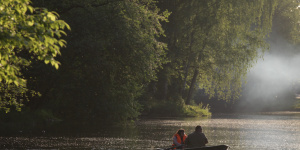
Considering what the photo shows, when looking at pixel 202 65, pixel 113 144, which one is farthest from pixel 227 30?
pixel 113 144

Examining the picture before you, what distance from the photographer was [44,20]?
10.9m

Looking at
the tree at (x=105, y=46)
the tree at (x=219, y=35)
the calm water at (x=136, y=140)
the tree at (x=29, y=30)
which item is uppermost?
the tree at (x=219, y=35)

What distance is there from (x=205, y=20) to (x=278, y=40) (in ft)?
86.3

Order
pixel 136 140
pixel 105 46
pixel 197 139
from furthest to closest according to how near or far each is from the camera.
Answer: pixel 136 140
pixel 105 46
pixel 197 139

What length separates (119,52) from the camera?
29.1m

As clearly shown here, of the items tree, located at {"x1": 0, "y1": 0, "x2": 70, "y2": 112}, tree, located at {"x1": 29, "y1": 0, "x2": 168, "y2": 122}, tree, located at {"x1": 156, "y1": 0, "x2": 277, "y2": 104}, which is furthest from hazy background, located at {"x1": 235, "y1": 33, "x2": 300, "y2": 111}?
tree, located at {"x1": 0, "y1": 0, "x2": 70, "y2": 112}

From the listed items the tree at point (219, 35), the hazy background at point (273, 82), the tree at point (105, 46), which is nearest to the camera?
the tree at point (105, 46)

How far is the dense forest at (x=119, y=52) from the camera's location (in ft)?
38.9

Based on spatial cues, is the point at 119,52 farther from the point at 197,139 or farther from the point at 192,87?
the point at 192,87

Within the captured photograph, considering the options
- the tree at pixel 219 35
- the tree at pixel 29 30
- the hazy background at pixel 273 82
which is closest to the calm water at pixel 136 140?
the tree at pixel 29 30

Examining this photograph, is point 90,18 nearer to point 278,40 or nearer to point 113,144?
point 113,144

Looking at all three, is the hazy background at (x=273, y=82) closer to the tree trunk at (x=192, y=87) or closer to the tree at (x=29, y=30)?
the tree trunk at (x=192, y=87)

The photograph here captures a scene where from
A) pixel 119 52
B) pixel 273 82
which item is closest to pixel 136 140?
pixel 119 52

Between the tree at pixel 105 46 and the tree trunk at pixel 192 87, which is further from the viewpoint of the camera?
the tree trunk at pixel 192 87
